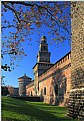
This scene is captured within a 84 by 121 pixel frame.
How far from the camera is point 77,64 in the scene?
925cm

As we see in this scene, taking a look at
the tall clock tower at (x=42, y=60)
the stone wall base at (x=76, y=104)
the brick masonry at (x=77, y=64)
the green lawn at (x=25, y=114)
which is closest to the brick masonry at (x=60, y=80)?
the tall clock tower at (x=42, y=60)

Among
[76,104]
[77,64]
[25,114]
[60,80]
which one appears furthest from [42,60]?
[25,114]

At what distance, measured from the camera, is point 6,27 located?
278 inches

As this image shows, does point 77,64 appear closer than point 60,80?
Yes

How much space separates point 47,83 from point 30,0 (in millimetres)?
19470

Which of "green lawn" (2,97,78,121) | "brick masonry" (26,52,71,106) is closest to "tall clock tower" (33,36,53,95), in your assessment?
"brick masonry" (26,52,71,106)

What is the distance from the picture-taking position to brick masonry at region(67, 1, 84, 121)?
8766 millimetres

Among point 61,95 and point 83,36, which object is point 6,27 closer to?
point 83,36

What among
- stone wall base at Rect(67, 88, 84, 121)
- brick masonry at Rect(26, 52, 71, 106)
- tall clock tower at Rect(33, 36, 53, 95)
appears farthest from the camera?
brick masonry at Rect(26, 52, 71, 106)

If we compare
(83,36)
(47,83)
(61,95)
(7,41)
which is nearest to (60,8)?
(7,41)

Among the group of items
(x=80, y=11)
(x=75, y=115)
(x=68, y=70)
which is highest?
(x=80, y=11)

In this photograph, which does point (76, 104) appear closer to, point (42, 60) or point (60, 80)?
point (60, 80)

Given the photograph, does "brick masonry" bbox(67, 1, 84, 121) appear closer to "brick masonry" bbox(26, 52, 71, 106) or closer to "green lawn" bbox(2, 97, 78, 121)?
"green lawn" bbox(2, 97, 78, 121)

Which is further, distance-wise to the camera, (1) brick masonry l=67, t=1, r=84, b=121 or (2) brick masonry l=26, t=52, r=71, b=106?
(2) brick masonry l=26, t=52, r=71, b=106
